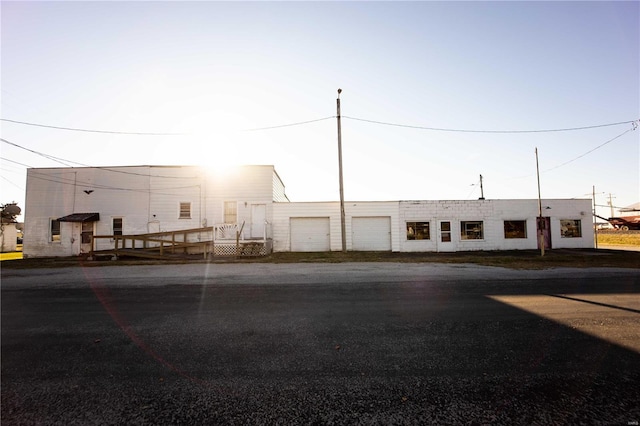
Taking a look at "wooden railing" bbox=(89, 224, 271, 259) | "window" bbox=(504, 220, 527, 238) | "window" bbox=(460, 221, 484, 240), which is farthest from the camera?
"window" bbox=(504, 220, 527, 238)

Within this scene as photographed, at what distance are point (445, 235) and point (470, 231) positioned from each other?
1.91m

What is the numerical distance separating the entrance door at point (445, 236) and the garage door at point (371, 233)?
12.0 ft

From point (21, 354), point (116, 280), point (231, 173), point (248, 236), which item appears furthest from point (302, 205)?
point (21, 354)

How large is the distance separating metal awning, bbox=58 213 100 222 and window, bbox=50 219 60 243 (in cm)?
112

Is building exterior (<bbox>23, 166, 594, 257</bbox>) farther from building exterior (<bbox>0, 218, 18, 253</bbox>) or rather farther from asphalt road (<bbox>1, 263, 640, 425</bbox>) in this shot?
building exterior (<bbox>0, 218, 18, 253</bbox>)

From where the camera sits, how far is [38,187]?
21.2 m

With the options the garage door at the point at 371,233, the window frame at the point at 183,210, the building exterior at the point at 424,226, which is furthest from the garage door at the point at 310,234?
the window frame at the point at 183,210

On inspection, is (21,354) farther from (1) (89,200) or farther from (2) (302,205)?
(1) (89,200)

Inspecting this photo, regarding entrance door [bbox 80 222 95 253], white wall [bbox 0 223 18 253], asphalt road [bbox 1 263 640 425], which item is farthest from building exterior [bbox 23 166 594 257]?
white wall [bbox 0 223 18 253]

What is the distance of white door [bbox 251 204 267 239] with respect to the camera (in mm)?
20531

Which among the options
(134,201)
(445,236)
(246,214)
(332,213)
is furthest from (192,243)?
(445,236)

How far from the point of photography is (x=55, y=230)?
21016 mm

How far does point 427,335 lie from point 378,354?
101 cm

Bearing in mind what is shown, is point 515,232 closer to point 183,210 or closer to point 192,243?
point 192,243
